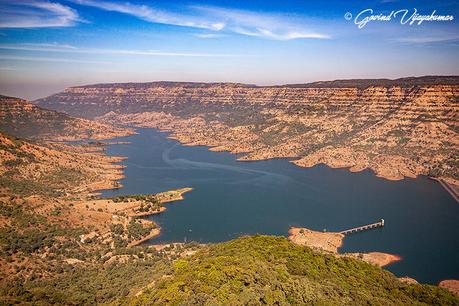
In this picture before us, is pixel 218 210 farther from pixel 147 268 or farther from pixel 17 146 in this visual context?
pixel 17 146

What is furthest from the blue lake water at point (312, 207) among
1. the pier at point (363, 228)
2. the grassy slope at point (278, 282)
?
the grassy slope at point (278, 282)

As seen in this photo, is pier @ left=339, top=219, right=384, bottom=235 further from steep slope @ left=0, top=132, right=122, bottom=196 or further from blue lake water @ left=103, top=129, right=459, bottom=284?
steep slope @ left=0, top=132, right=122, bottom=196

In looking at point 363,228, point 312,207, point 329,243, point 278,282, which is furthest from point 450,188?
point 278,282

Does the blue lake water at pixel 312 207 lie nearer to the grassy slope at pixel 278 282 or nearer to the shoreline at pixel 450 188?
the shoreline at pixel 450 188

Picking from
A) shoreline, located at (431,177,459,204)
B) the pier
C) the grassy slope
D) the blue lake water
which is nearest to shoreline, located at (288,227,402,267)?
the blue lake water

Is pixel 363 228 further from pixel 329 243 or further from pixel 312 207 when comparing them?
pixel 312 207

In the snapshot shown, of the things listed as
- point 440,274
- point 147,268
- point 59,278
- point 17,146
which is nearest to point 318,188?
point 440,274
